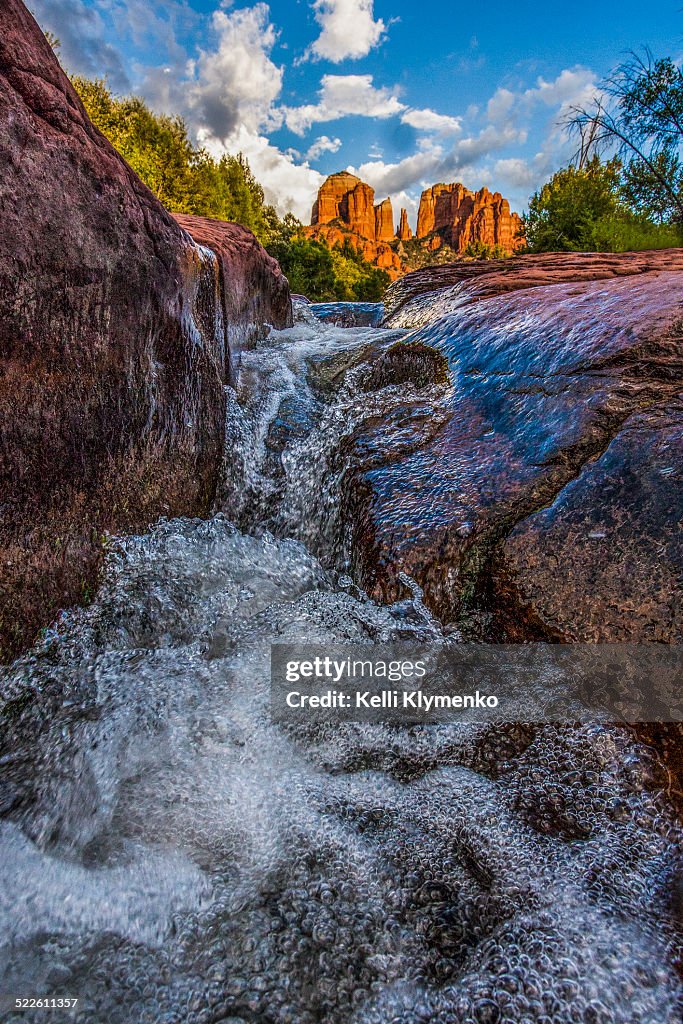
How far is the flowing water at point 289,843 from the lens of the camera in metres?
1.11

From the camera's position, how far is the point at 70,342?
2.01 m

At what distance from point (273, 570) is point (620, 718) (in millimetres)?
1557

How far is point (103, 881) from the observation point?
1312 millimetres

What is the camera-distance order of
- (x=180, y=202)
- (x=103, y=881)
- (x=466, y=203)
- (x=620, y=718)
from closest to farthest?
(x=103, y=881) → (x=620, y=718) → (x=180, y=202) → (x=466, y=203)

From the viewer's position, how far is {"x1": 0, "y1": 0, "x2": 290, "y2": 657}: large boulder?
5.91 ft

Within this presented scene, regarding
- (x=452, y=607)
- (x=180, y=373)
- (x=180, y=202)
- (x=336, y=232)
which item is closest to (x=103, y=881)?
(x=452, y=607)

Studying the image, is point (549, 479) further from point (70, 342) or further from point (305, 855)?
point (70, 342)

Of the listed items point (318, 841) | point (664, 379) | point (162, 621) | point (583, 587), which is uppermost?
point (664, 379)

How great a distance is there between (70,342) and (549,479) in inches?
79.3

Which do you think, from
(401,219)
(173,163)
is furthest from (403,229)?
(173,163)

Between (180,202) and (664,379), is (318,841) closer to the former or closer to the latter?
(664,379)

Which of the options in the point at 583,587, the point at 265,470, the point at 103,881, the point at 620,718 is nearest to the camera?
the point at 103,881

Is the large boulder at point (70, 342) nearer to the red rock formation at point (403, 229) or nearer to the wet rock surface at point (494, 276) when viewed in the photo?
the wet rock surface at point (494, 276)

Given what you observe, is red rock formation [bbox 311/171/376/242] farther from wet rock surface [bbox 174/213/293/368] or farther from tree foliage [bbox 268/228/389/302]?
wet rock surface [bbox 174/213/293/368]
